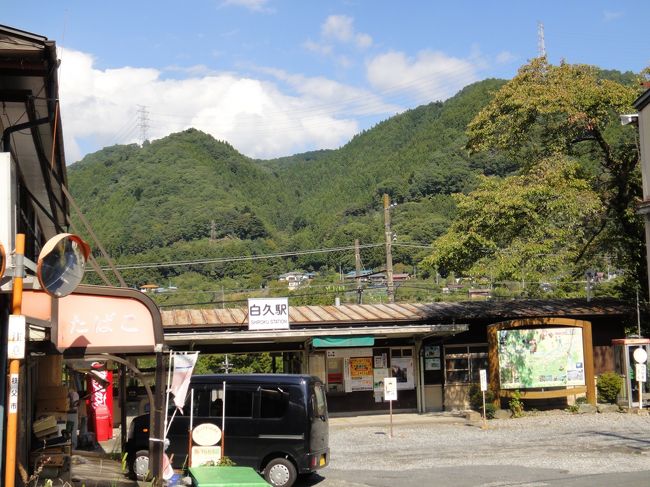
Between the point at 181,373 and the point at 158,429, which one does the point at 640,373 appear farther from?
the point at 158,429

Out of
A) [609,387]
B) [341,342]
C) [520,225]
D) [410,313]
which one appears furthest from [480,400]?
[520,225]

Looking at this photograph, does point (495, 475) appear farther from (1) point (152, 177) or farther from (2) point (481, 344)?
(1) point (152, 177)

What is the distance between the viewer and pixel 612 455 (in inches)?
619

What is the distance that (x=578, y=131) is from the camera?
84.1 ft

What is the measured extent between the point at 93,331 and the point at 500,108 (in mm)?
19403

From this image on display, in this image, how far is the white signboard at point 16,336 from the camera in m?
6.91

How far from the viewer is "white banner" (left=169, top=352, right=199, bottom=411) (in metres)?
11.7

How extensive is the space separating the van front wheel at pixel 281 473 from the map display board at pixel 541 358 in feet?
37.4

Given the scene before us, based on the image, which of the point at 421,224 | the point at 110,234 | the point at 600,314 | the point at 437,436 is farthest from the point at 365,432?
the point at 110,234

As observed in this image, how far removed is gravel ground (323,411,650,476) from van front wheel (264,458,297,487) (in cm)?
174

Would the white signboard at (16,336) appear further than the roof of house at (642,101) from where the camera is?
No

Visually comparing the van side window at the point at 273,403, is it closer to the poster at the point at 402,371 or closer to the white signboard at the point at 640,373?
the poster at the point at 402,371

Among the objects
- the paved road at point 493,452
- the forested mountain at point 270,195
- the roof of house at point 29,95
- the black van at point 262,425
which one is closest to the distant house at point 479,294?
the forested mountain at point 270,195

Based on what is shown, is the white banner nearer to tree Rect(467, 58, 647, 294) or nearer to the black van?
the black van
